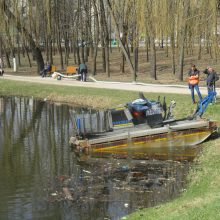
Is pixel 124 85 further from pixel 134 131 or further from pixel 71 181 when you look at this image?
pixel 71 181

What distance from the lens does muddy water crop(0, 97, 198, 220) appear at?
1191 cm

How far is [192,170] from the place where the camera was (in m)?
15.0

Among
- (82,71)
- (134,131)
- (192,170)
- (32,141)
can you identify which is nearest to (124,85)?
(82,71)

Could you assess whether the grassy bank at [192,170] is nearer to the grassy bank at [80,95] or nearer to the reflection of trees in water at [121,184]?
the grassy bank at [80,95]

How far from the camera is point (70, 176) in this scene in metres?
14.7

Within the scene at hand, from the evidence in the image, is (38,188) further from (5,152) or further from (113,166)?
(5,152)

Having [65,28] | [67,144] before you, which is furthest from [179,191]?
[65,28]

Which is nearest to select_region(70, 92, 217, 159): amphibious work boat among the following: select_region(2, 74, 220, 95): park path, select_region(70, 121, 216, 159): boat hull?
select_region(70, 121, 216, 159): boat hull

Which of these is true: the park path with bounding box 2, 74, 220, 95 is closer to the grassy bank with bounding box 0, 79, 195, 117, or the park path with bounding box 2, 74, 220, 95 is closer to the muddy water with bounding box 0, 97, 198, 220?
the grassy bank with bounding box 0, 79, 195, 117

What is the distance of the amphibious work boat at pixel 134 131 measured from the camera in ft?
58.1

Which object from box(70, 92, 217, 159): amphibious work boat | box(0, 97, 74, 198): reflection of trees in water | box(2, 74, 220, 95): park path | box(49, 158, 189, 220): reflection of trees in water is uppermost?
box(2, 74, 220, 95): park path

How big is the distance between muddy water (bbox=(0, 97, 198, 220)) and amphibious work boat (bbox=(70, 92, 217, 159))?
43 cm

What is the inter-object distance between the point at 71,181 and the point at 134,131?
417 centimetres

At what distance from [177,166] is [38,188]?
4.31 m
